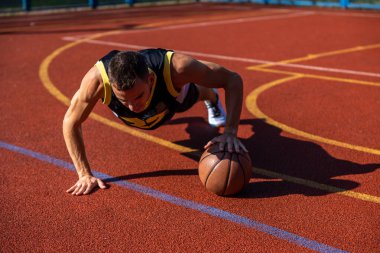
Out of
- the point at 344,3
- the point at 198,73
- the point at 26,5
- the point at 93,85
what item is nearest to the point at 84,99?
the point at 93,85

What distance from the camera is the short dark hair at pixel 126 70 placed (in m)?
3.57

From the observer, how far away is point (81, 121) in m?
4.17

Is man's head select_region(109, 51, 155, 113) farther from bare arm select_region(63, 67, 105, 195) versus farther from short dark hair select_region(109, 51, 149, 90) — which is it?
bare arm select_region(63, 67, 105, 195)

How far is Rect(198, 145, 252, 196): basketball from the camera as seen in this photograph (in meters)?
3.96

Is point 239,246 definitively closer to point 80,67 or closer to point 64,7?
point 80,67

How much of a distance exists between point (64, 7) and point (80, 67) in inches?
487

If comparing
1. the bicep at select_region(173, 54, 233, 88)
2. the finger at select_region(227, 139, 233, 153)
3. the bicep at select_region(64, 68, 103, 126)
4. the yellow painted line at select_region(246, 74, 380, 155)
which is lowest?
the yellow painted line at select_region(246, 74, 380, 155)

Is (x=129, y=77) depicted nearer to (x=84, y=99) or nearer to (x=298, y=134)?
(x=84, y=99)

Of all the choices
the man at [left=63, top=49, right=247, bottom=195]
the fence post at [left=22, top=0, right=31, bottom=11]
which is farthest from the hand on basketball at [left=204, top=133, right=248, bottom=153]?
the fence post at [left=22, top=0, right=31, bottom=11]

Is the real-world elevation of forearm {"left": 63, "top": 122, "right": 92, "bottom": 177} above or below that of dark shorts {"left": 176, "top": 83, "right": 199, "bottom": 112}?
below

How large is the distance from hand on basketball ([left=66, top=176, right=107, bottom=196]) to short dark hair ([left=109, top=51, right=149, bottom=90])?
99cm

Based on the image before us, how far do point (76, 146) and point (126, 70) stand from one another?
3.24 feet

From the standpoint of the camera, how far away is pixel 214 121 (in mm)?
5672

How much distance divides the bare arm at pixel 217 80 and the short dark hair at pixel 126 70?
465mm
